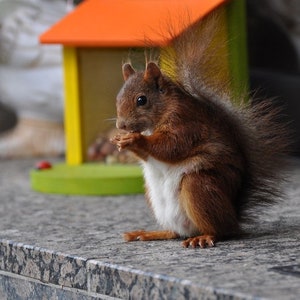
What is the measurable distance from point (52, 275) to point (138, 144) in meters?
0.38

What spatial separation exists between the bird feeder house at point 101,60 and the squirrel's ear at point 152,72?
2.09ft

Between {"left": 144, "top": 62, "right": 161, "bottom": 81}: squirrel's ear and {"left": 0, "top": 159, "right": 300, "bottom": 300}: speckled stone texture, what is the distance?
15.7 inches

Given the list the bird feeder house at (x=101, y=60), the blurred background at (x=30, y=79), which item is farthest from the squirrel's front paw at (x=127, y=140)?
the blurred background at (x=30, y=79)

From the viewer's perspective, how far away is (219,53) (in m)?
2.65

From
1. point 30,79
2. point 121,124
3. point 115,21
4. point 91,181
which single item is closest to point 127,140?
point 121,124

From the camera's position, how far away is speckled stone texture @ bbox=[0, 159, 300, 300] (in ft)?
6.25

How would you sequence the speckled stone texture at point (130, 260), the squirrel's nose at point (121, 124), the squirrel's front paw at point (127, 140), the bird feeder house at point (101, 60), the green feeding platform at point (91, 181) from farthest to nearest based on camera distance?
the green feeding platform at point (91, 181), the bird feeder house at point (101, 60), the squirrel's nose at point (121, 124), the squirrel's front paw at point (127, 140), the speckled stone texture at point (130, 260)

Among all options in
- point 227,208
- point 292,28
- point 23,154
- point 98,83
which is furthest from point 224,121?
point 23,154

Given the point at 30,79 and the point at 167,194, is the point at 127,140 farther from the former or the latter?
the point at 30,79

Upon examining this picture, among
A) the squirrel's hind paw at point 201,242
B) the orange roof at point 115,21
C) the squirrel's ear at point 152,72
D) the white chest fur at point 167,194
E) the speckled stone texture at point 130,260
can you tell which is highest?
the orange roof at point 115,21

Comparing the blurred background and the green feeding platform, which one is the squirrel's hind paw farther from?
the blurred background

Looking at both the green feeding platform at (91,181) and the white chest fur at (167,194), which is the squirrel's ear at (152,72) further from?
the green feeding platform at (91,181)

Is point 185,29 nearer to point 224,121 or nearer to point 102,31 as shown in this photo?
point 224,121

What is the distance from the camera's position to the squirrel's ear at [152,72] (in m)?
2.25
